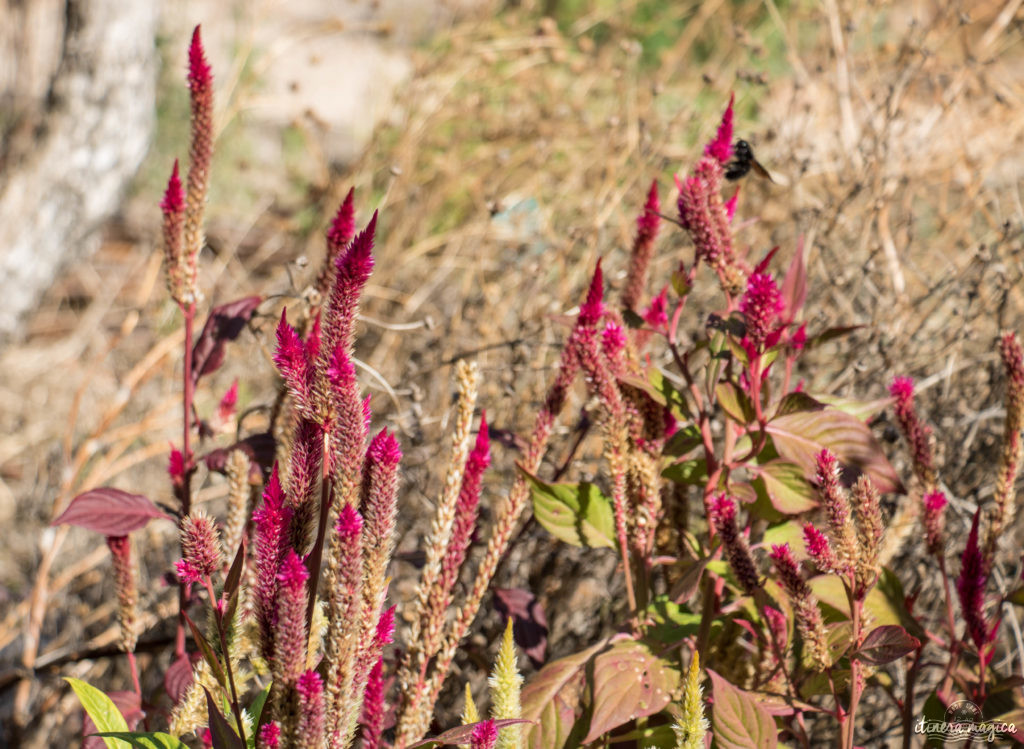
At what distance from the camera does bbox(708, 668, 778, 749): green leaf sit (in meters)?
1.02

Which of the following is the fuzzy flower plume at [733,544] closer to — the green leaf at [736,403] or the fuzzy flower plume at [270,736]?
the green leaf at [736,403]

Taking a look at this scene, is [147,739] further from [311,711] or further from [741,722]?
[741,722]

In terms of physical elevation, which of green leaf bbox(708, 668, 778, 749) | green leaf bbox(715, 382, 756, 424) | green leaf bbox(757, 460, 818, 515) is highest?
green leaf bbox(715, 382, 756, 424)

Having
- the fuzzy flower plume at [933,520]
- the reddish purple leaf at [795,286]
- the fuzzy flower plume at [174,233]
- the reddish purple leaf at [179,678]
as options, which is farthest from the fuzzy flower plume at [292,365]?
the fuzzy flower plume at [933,520]

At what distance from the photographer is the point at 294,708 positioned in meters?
0.85

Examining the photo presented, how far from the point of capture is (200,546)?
2.85 feet

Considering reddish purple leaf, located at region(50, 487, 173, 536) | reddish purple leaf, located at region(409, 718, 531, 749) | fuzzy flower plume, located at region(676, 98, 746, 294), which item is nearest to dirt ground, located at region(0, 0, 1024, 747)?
fuzzy flower plume, located at region(676, 98, 746, 294)

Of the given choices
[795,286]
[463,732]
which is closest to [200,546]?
[463,732]

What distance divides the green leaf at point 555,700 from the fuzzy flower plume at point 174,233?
29.2 inches

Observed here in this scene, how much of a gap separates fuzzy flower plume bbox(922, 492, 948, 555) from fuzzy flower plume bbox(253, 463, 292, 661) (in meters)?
0.89

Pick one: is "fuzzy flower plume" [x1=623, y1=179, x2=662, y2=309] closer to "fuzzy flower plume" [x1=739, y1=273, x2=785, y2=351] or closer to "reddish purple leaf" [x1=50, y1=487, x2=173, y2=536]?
"fuzzy flower plume" [x1=739, y1=273, x2=785, y2=351]

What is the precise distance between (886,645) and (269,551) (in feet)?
2.24

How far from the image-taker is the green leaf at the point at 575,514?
1282 millimetres

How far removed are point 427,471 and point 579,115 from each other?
187 cm
